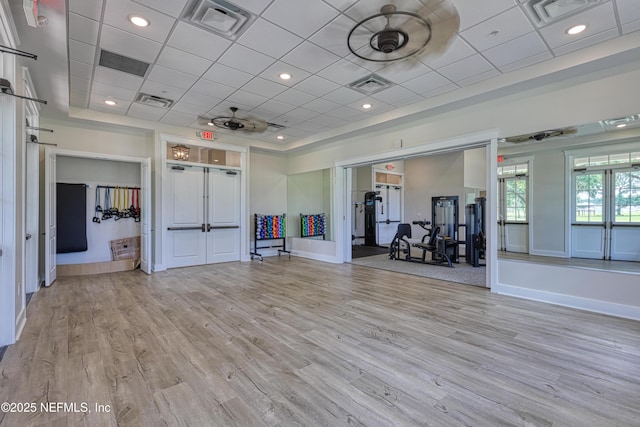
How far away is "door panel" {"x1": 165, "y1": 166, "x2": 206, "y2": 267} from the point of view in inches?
259

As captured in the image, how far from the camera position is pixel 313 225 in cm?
847

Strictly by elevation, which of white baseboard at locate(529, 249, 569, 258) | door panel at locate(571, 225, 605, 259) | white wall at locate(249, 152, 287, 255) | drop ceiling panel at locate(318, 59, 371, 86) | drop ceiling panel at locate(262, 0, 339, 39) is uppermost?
drop ceiling panel at locate(262, 0, 339, 39)

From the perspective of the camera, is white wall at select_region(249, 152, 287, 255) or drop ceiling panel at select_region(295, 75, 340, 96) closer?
drop ceiling panel at select_region(295, 75, 340, 96)

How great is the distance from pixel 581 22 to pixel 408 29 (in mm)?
1761

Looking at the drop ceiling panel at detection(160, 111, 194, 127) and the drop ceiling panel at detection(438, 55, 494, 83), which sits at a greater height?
the drop ceiling panel at detection(438, 55, 494, 83)

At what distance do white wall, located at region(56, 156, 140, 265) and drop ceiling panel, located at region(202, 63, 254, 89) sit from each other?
3.73 m

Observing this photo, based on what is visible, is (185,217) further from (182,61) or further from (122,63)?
(182,61)

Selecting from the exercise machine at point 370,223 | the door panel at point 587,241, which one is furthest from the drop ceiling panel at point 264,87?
the exercise machine at point 370,223

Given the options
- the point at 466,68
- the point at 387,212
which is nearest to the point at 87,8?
the point at 466,68

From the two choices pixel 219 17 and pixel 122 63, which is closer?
pixel 219 17

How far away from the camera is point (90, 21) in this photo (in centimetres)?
305

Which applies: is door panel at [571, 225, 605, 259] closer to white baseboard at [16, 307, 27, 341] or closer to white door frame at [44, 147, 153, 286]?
white baseboard at [16, 307, 27, 341]

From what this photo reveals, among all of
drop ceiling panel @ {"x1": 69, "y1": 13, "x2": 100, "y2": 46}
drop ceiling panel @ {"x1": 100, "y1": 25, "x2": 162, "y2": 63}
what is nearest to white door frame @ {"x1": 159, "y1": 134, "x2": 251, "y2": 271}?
drop ceiling panel @ {"x1": 100, "y1": 25, "x2": 162, "y2": 63}

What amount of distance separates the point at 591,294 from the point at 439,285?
1953 millimetres
